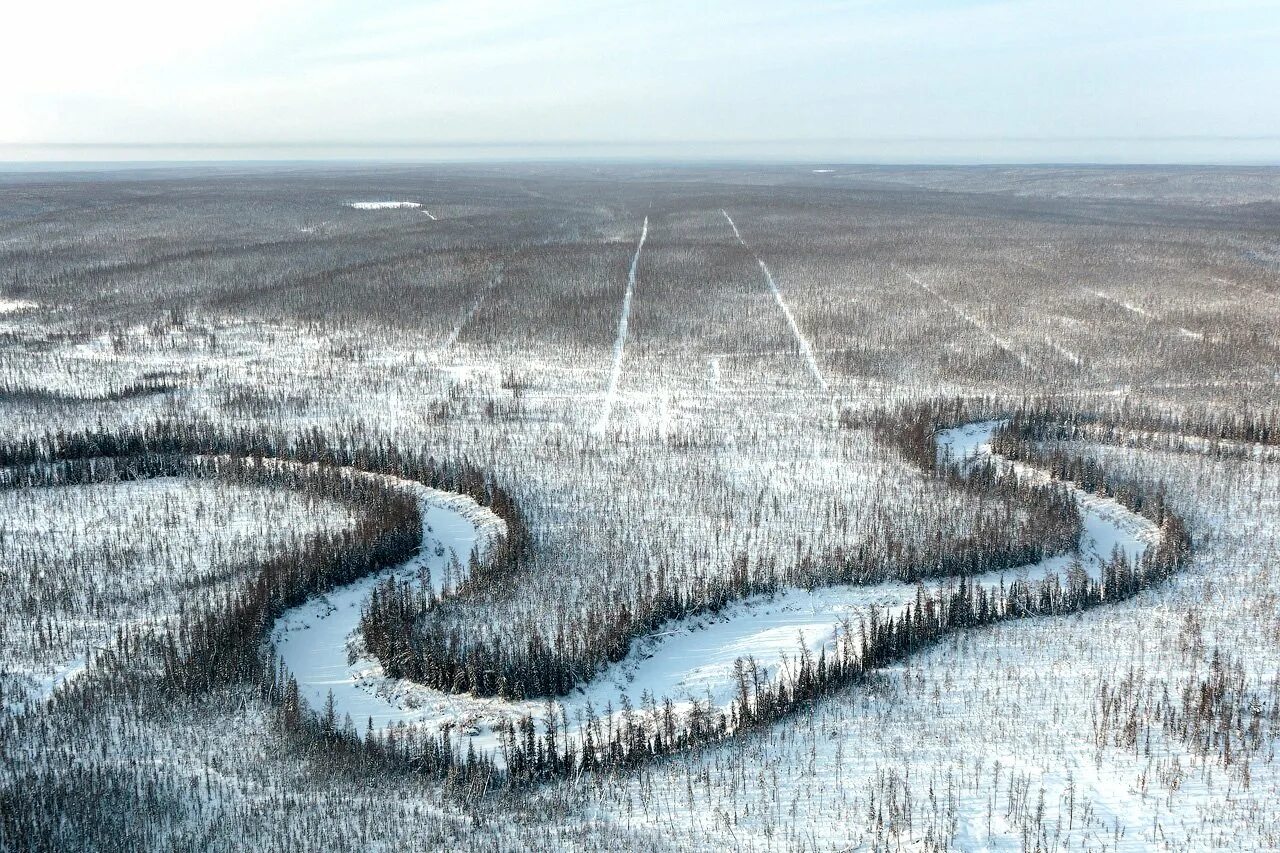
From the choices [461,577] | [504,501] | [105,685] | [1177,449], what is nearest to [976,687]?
[461,577]

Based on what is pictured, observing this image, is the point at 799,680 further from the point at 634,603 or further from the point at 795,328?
the point at 795,328

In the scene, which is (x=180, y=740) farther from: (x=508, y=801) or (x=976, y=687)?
(x=976, y=687)

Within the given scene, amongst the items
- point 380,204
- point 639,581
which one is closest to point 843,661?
point 639,581

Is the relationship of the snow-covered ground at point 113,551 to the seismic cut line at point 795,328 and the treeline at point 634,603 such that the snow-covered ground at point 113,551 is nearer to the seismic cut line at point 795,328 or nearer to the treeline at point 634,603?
the treeline at point 634,603

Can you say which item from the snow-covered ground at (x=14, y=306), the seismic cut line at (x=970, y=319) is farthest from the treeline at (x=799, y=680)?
the snow-covered ground at (x=14, y=306)

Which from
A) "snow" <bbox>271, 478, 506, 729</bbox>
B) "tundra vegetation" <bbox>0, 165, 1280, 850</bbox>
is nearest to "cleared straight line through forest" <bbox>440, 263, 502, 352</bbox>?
"tundra vegetation" <bbox>0, 165, 1280, 850</bbox>
